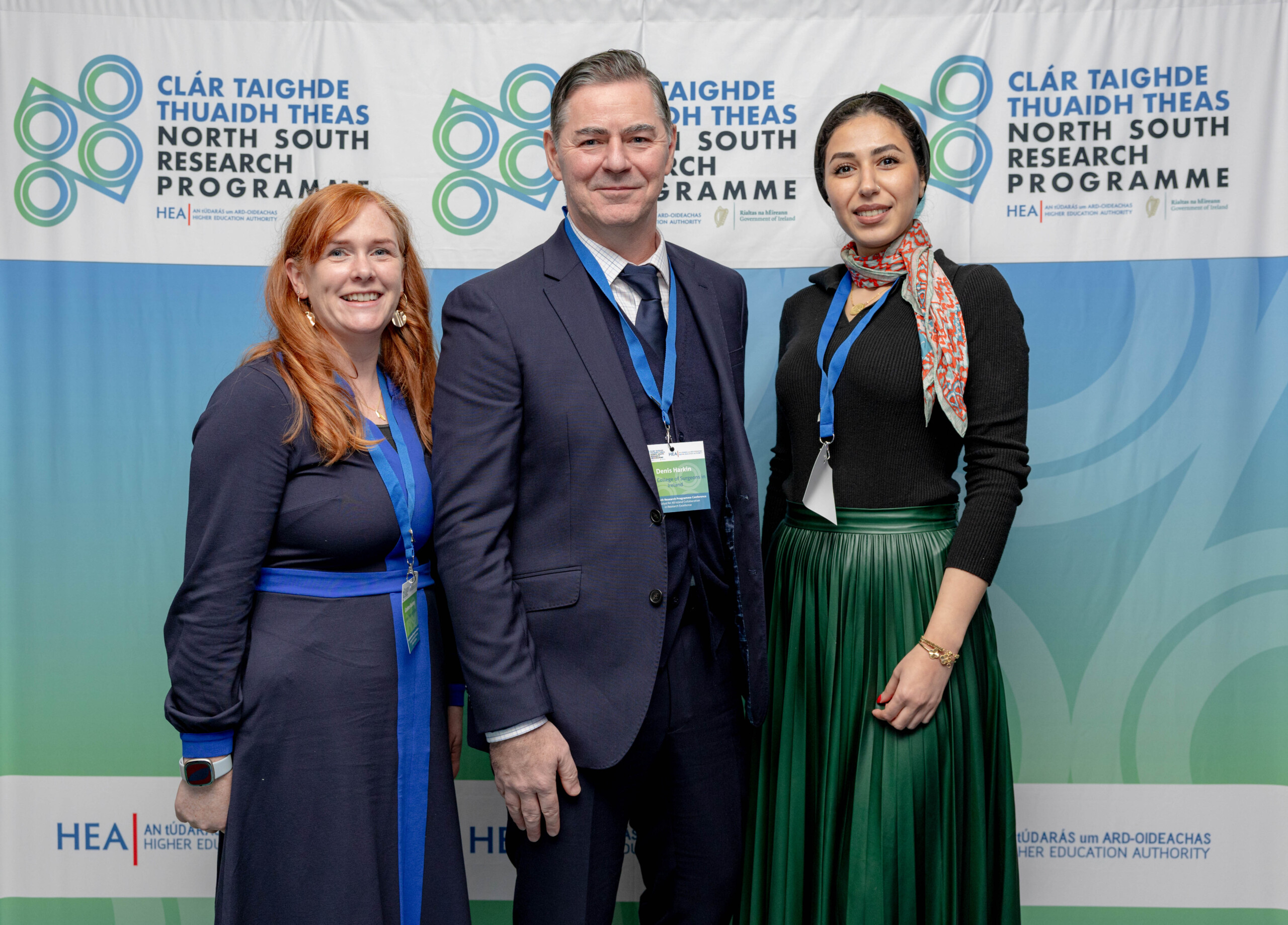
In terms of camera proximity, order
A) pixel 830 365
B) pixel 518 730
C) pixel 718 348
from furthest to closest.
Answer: pixel 830 365, pixel 718 348, pixel 518 730

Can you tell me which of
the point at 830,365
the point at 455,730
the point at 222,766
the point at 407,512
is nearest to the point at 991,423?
the point at 830,365

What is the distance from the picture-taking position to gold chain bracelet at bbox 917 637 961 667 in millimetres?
1643

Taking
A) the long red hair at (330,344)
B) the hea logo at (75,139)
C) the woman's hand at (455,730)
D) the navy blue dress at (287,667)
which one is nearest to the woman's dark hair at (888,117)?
the long red hair at (330,344)

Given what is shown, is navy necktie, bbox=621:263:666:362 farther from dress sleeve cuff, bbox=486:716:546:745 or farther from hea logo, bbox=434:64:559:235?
hea logo, bbox=434:64:559:235

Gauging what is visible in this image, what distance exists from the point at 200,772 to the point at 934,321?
5.17 ft

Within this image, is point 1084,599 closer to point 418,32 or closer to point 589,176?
point 589,176

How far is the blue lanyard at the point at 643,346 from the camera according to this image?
1.61m

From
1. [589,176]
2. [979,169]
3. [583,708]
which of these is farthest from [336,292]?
[979,169]

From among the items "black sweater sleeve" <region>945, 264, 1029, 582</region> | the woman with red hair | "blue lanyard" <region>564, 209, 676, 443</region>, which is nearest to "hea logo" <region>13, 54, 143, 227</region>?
the woman with red hair

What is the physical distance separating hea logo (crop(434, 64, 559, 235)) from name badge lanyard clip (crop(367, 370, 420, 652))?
121cm

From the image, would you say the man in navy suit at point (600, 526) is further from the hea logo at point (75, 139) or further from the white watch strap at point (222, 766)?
the hea logo at point (75, 139)

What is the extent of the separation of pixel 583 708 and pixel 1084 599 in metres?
1.83

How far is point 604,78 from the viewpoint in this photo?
1.61 m

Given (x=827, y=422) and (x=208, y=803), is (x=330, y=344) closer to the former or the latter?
(x=208, y=803)
